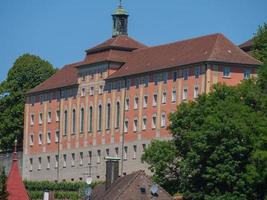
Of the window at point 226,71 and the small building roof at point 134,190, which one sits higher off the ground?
the window at point 226,71

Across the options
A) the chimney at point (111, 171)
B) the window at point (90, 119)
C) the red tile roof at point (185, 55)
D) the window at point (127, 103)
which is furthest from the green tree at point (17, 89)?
the chimney at point (111, 171)

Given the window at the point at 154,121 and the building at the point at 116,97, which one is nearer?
the building at the point at 116,97

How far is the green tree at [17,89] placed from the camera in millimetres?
190875

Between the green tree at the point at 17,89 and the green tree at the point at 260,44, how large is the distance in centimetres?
4057

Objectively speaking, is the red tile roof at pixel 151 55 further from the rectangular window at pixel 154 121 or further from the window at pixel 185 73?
the rectangular window at pixel 154 121

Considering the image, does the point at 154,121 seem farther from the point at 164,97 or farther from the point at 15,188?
the point at 15,188

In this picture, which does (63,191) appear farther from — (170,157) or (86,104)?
(170,157)

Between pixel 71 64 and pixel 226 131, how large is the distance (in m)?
81.9

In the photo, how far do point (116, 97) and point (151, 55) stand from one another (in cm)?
626

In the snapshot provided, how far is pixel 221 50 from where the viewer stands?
154500mm

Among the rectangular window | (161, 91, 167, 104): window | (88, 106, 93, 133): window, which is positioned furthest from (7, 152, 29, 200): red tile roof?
(88, 106, 93, 133): window

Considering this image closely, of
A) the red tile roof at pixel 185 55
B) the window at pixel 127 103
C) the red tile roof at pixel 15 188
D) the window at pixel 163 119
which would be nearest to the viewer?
the red tile roof at pixel 15 188

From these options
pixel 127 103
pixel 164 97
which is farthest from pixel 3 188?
pixel 127 103

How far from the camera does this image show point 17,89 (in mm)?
192500
